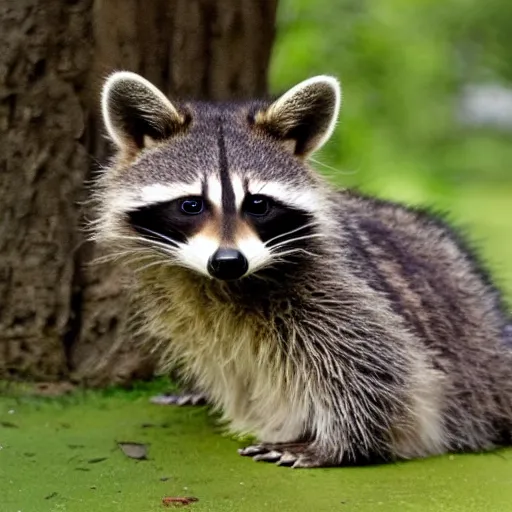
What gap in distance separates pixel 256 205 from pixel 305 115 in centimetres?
38

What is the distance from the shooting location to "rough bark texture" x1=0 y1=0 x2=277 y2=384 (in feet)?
13.2

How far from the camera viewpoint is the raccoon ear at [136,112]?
3.34m

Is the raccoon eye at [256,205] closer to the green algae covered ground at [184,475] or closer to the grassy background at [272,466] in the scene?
the grassy background at [272,466]

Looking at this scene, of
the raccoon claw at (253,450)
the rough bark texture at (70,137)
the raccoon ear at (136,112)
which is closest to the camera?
the raccoon ear at (136,112)

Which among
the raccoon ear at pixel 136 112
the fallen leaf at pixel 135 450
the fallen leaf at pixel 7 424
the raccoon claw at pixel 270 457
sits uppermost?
the raccoon ear at pixel 136 112

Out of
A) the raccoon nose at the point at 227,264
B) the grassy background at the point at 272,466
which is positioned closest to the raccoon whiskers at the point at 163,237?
the raccoon nose at the point at 227,264

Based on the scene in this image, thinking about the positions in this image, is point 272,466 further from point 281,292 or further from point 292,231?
point 292,231

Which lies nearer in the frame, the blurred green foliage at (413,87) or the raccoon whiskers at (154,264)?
the raccoon whiskers at (154,264)

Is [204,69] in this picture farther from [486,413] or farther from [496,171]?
[496,171]

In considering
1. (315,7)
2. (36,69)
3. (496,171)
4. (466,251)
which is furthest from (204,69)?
(496,171)

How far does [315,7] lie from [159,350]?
3600 mm

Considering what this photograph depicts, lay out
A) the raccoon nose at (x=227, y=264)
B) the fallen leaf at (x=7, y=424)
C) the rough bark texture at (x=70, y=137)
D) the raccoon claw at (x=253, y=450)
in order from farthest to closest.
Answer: the rough bark texture at (x=70, y=137)
the fallen leaf at (x=7, y=424)
the raccoon claw at (x=253, y=450)
the raccoon nose at (x=227, y=264)

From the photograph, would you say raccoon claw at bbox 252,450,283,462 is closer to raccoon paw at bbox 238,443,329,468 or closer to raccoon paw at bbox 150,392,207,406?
raccoon paw at bbox 238,443,329,468

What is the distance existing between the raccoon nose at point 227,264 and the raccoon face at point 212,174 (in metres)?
0.04
